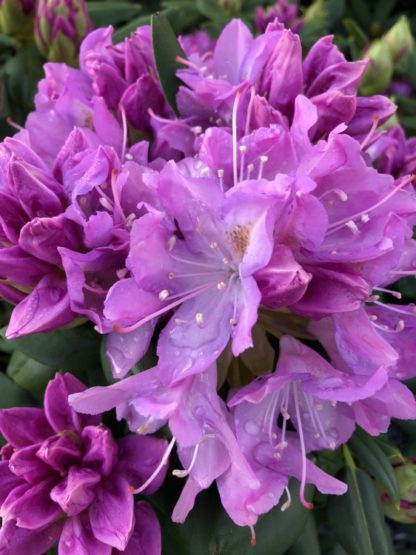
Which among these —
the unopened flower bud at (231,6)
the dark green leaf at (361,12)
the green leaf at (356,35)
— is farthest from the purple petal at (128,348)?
the dark green leaf at (361,12)

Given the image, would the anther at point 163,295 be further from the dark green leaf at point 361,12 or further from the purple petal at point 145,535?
the dark green leaf at point 361,12

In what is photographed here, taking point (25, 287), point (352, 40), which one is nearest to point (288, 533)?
point (25, 287)

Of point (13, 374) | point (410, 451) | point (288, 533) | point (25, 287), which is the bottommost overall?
point (410, 451)

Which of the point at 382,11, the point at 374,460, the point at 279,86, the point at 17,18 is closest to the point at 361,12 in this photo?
the point at 382,11

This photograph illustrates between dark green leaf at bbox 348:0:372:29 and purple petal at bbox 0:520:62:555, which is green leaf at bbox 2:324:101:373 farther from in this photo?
dark green leaf at bbox 348:0:372:29

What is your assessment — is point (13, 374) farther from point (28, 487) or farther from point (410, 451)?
point (410, 451)

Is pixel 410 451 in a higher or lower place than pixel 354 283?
lower

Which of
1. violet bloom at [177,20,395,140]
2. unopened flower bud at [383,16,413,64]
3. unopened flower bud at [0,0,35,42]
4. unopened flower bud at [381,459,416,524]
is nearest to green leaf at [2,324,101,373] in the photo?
violet bloom at [177,20,395,140]
